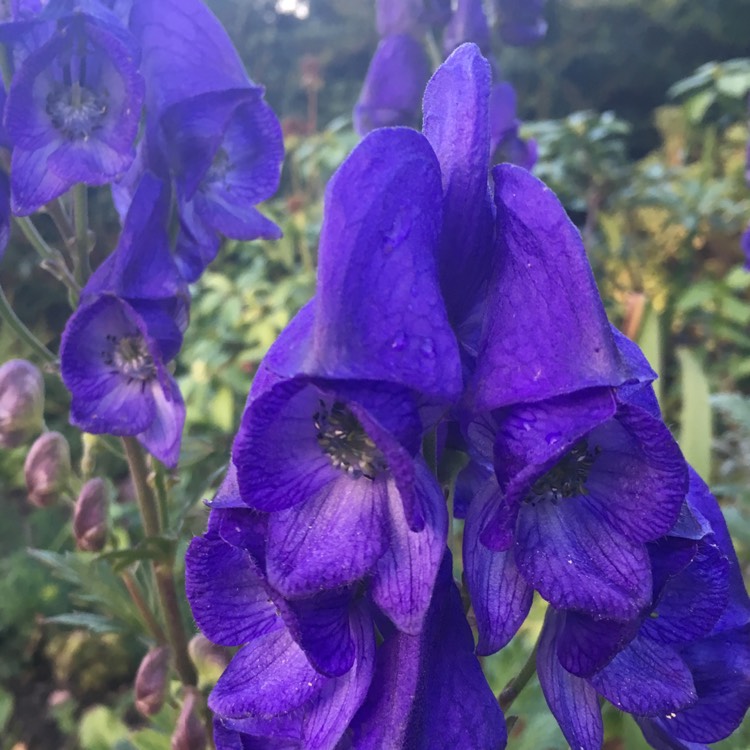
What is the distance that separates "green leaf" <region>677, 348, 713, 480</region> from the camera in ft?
4.00

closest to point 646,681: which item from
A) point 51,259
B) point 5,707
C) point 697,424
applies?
point 51,259

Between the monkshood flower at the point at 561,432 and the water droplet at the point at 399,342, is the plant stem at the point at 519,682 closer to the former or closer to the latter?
the monkshood flower at the point at 561,432

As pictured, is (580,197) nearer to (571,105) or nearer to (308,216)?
(308,216)

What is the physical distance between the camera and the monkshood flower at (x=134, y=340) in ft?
2.33

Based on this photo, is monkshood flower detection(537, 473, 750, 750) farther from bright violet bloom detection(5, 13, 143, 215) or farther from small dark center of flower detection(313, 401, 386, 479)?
bright violet bloom detection(5, 13, 143, 215)

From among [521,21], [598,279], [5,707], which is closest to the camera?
[521,21]

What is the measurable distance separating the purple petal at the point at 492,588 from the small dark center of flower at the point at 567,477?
3 cm

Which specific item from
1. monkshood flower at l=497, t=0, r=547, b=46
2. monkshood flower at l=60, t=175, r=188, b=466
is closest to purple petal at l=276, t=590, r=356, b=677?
monkshood flower at l=60, t=175, r=188, b=466

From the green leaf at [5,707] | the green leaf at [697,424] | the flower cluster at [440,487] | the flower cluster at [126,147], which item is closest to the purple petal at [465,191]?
the flower cluster at [440,487]

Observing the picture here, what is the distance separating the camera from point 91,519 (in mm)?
841

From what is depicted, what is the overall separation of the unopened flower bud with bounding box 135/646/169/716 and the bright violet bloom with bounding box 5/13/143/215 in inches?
18.9

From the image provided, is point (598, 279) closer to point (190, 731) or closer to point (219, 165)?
point (219, 165)

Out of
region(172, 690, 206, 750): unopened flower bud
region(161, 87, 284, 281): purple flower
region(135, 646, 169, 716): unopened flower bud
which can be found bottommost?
region(172, 690, 206, 750): unopened flower bud

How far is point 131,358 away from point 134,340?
18mm
